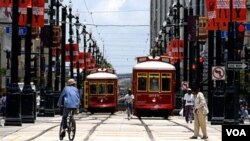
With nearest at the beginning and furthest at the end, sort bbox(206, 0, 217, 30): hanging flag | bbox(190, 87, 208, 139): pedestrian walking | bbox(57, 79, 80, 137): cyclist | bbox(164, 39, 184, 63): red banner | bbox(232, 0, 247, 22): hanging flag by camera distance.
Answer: bbox(57, 79, 80, 137): cyclist, bbox(190, 87, 208, 139): pedestrian walking, bbox(232, 0, 247, 22): hanging flag, bbox(206, 0, 217, 30): hanging flag, bbox(164, 39, 184, 63): red banner

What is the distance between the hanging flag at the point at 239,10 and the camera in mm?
31472

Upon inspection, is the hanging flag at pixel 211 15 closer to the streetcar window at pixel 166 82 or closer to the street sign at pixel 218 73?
the street sign at pixel 218 73

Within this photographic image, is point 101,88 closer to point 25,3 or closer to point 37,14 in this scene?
point 37,14

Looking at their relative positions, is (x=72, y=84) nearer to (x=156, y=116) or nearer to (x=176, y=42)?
(x=156, y=116)

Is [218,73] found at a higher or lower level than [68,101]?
higher

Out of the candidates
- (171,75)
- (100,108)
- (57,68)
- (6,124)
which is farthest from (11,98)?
(100,108)

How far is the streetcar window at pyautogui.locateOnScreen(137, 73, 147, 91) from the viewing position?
44344 mm

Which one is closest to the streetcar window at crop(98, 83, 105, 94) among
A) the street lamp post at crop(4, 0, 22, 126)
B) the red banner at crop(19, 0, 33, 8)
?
the red banner at crop(19, 0, 33, 8)

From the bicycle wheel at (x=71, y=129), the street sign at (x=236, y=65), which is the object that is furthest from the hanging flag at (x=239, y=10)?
the bicycle wheel at (x=71, y=129)

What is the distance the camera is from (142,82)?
44.6m

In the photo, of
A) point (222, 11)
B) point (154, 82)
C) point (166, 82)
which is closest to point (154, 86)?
point (154, 82)

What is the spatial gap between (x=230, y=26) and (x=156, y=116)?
17.0 metres

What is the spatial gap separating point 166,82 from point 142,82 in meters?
1.42

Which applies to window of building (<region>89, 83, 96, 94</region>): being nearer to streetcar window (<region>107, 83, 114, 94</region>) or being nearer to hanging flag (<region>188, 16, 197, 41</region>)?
streetcar window (<region>107, 83, 114, 94</region>)
